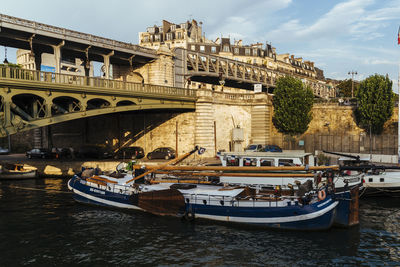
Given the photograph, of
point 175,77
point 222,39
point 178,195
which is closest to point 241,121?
point 175,77

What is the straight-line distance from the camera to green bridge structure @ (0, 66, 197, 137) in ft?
81.0

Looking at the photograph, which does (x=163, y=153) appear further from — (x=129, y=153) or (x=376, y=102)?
(x=376, y=102)

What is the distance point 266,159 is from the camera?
2370 centimetres

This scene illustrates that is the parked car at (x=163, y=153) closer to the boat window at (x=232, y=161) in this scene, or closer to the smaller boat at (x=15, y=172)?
the smaller boat at (x=15, y=172)

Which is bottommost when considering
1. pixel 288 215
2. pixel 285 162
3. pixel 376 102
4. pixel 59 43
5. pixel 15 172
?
pixel 288 215

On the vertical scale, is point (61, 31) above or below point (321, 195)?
above

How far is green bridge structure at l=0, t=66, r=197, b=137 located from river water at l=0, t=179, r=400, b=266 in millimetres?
7078

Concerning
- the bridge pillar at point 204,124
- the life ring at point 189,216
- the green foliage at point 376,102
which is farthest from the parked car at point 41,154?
the green foliage at point 376,102

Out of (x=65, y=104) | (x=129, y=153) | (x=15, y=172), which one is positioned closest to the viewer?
(x=15, y=172)

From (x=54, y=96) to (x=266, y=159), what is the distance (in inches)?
682

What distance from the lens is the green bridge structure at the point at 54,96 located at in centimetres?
2470

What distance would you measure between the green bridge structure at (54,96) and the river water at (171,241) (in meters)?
7.08

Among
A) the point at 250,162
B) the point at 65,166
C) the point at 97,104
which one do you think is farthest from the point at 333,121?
the point at 65,166

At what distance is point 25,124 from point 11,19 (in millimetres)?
10938
